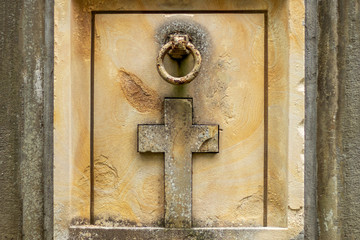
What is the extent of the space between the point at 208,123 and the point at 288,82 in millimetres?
325

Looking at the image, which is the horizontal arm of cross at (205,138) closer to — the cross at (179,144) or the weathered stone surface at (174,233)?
the cross at (179,144)

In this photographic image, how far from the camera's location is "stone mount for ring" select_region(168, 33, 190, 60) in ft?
3.80

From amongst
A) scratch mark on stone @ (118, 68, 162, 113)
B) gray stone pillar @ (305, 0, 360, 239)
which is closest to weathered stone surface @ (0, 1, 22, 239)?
Result: scratch mark on stone @ (118, 68, 162, 113)

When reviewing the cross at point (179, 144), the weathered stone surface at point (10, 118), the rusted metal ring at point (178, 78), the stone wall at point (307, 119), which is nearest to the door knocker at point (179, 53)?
the rusted metal ring at point (178, 78)

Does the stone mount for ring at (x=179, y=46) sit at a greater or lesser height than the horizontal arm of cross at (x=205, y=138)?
greater

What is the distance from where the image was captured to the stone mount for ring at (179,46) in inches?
45.6

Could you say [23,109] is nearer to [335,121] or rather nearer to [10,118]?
[10,118]

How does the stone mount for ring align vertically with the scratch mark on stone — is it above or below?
above

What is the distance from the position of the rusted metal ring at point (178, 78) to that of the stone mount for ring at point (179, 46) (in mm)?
13

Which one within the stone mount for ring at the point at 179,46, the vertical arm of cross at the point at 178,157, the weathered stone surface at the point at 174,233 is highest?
the stone mount for ring at the point at 179,46

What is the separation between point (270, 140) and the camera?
1250 millimetres

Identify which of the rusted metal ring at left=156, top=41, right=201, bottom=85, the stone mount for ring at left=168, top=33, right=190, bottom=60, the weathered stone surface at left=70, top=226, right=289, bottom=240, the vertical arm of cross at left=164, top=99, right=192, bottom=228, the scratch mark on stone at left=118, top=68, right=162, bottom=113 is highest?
the stone mount for ring at left=168, top=33, right=190, bottom=60

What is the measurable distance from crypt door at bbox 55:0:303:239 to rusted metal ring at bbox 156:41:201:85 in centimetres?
10

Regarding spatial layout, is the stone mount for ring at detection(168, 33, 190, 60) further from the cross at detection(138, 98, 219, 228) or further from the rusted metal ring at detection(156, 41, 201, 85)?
the cross at detection(138, 98, 219, 228)
